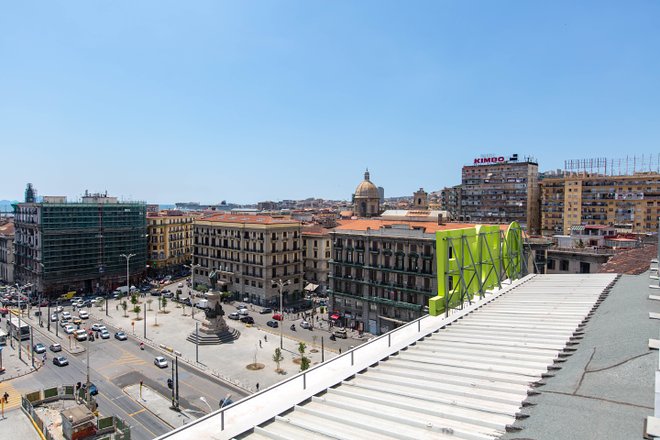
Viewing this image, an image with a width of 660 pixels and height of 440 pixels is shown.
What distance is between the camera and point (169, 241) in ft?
374

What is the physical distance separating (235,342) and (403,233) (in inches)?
1078

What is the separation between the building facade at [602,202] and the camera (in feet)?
365

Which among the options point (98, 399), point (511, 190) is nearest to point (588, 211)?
point (511, 190)

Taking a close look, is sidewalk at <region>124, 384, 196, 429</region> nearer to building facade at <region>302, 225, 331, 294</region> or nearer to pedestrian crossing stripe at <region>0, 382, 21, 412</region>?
pedestrian crossing stripe at <region>0, 382, 21, 412</region>

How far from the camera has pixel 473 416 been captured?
997 centimetres

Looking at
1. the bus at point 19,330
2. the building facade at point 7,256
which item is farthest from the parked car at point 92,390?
the building facade at point 7,256

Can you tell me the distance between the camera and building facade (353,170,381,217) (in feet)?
409

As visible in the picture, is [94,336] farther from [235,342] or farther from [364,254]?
[364,254]

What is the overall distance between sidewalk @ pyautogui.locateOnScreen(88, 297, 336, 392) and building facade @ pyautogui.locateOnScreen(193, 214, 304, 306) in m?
11.2

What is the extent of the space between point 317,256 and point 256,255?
13.9m

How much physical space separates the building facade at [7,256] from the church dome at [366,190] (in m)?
85.5

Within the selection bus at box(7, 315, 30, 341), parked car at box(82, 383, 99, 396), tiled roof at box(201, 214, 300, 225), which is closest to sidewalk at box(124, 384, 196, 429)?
parked car at box(82, 383, 99, 396)

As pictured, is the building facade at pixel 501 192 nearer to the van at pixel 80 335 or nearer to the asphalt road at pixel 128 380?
the asphalt road at pixel 128 380

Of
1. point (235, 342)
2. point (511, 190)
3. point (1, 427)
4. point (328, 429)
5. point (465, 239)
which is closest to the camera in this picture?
point (328, 429)
